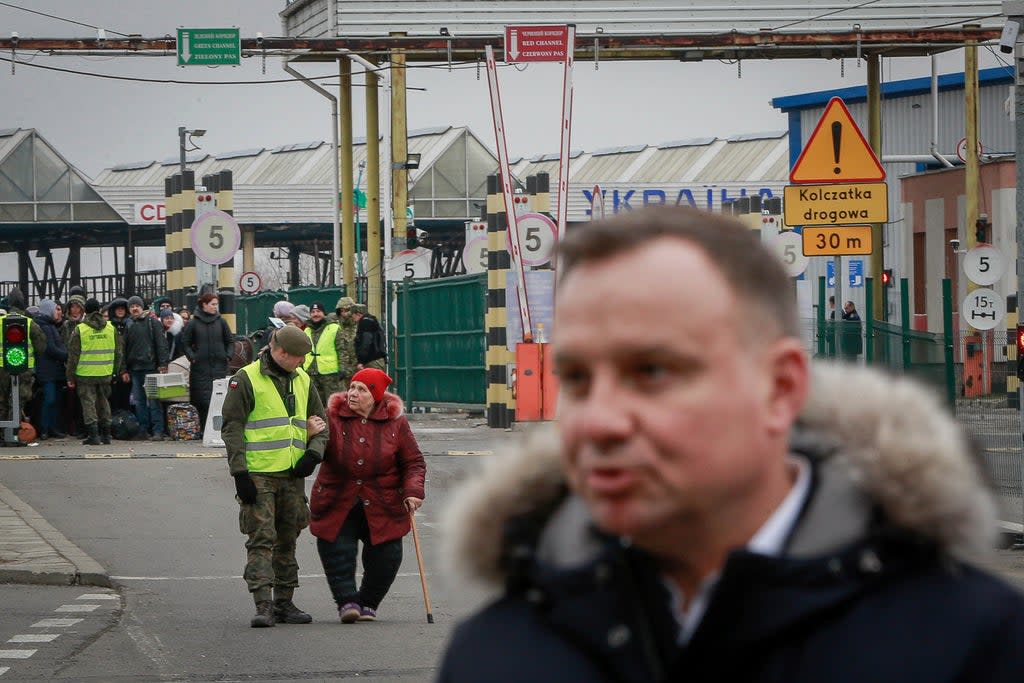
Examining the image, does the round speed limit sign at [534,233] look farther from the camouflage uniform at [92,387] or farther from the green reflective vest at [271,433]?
the green reflective vest at [271,433]

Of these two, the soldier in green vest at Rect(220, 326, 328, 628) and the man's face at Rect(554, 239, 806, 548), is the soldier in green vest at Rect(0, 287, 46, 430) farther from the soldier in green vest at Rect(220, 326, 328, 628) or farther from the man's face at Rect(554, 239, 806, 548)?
the man's face at Rect(554, 239, 806, 548)

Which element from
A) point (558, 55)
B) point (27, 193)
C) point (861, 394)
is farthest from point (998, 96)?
point (861, 394)

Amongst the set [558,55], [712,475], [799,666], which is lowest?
[799,666]

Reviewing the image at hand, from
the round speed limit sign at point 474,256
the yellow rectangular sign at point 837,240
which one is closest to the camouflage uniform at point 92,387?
the round speed limit sign at point 474,256

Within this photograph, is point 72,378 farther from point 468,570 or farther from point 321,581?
point 468,570

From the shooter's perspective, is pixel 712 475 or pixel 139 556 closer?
pixel 712 475

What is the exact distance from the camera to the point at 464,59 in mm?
37125

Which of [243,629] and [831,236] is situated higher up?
[831,236]

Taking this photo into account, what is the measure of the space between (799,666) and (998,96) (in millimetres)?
53932

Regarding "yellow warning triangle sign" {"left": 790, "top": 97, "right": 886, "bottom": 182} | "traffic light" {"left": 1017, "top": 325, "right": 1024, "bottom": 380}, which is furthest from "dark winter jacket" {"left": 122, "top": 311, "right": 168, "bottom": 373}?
"traffic light" {"left": 1017, "top": 325, "right": 1024, "bottom": 380}

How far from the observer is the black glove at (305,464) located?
11094 millimetres

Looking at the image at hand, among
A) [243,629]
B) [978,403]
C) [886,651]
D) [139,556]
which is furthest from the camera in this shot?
[978,403]

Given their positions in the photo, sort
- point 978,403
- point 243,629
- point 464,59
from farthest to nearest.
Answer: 1. point 464,59
2. point 978,403
3. point 243,629

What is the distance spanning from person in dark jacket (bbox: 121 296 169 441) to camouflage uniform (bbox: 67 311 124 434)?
48 cm
